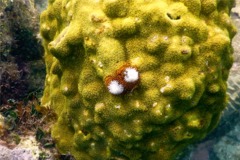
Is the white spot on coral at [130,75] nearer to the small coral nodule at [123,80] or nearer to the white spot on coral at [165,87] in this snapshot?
the small coral nodule at [123,80]

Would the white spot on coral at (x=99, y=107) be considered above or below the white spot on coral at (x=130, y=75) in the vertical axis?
below

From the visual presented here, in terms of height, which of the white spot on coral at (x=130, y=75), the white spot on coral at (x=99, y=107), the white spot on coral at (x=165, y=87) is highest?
the white spot on coral at (x=130, y=75)

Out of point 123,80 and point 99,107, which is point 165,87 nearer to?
point 123,80

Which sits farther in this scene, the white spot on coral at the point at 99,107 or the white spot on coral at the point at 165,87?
the white spot on coral at the point at 99,107

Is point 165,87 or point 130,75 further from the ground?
point 130,75

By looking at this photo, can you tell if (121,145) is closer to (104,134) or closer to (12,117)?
(104,134)

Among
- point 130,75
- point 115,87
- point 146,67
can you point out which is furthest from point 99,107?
point 146,67

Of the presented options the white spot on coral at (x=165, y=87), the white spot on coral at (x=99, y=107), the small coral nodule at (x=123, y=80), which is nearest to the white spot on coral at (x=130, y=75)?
the small coral nodule at (x=123, y=80)
